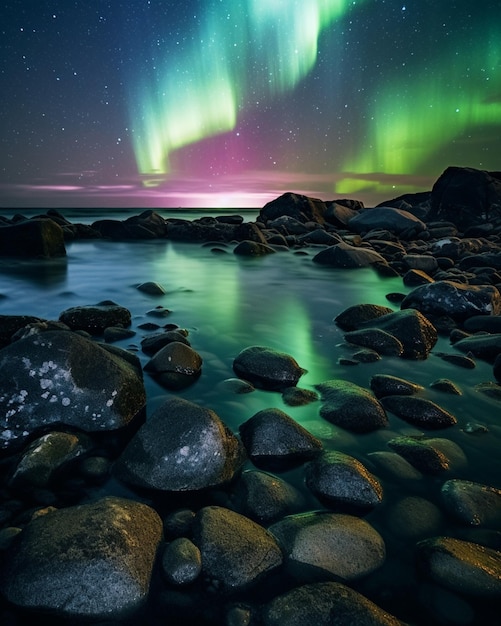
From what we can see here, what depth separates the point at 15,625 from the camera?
1.47m

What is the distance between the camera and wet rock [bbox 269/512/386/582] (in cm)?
172

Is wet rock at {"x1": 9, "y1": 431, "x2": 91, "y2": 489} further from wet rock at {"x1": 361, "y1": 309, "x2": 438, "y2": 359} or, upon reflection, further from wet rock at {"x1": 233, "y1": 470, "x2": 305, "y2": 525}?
wet rock at {"x1": 361, "y1": 309, "x2": 438, "y2": 359}

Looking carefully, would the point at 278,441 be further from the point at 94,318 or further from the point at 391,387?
the point at 94,318

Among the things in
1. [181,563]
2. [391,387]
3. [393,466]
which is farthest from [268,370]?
[181,563]

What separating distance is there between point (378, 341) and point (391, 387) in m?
1.08

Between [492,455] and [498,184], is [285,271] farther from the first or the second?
[498,184]

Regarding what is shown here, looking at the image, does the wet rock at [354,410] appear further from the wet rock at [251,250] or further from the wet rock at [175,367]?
the wet rock at [251,250]

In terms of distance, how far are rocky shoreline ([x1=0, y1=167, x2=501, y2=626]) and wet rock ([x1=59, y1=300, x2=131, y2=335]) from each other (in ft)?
2.30

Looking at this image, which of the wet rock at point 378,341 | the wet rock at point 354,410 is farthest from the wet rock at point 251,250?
the wet rock at point 354,410

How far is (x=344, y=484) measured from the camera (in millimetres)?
2178

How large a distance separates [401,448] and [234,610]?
1461mm

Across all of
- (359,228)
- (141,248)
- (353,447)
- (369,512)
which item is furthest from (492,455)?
(359,228)

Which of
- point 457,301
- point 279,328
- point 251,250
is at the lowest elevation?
point 251,250

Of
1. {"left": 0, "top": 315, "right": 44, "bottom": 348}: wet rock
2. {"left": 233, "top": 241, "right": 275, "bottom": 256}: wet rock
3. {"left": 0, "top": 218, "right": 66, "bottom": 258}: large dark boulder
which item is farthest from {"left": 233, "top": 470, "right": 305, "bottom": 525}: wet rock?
{"left": 233, "top": 241, "right": 275, "bottom": 256}: wet rock
